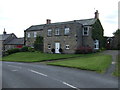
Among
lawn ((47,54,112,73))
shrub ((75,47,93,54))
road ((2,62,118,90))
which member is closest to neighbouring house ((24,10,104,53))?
shrub ((75,47,93,54))

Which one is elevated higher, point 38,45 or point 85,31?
point 85,31

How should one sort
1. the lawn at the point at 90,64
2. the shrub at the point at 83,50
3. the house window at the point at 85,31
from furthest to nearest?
the house window at the point at 85,31
the shrub at the point at 83,50
the lawn at the point at 90,64

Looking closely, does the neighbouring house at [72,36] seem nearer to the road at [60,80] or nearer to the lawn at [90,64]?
the lawn at [90,64]

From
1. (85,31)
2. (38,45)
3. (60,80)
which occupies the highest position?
(85,31)

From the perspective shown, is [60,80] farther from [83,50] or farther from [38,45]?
[38,45]

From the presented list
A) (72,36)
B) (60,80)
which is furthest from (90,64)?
(72,36)

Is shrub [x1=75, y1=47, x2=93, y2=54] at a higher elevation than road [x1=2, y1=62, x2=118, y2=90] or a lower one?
higher

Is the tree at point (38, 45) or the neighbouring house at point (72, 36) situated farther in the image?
the tree at point (38, 45)

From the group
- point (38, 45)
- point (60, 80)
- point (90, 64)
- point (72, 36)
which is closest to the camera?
point (60, 80)

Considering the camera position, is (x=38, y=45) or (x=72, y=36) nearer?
(x=72, y=36)

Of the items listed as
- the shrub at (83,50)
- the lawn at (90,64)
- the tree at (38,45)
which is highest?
the tree at (38,45)

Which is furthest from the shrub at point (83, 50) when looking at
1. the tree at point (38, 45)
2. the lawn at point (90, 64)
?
the tree at point (38, 45)

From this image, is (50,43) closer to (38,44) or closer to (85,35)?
(38,44)

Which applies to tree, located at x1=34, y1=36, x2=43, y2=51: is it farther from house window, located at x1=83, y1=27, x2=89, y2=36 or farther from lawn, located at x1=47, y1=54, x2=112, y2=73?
lawn, located at x1=47, y1=54, x2=112, y2=73
